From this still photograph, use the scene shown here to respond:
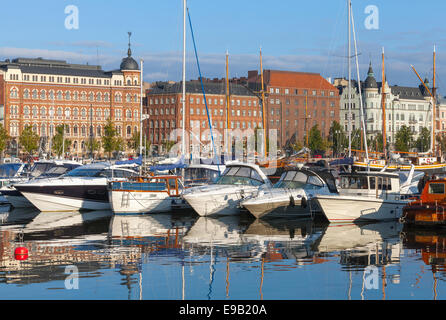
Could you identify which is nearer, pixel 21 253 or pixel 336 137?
pixel 21 253

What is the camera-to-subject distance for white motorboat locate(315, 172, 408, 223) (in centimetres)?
4025

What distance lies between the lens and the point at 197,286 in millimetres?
23219

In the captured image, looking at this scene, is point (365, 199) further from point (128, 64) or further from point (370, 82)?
point (370, 82)

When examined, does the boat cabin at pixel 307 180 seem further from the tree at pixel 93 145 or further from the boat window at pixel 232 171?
the tree at pixel 93 145

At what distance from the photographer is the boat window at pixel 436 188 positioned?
38.8 meters

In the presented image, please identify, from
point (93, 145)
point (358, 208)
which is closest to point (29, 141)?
point (93, 145)

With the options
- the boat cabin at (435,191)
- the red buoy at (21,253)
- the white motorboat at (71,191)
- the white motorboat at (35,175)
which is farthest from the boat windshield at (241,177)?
the red buoy at (21,253)

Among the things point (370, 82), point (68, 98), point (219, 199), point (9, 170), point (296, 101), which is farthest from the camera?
point (370, 82)

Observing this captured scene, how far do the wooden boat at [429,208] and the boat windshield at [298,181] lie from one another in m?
5.68

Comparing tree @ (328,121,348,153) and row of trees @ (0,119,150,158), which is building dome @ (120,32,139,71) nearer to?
row of trees @ (0,119,150,158)

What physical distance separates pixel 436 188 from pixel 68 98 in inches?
4786

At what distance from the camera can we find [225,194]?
44.8 m

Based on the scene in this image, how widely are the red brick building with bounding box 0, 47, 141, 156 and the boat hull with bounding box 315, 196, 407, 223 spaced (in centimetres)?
10561

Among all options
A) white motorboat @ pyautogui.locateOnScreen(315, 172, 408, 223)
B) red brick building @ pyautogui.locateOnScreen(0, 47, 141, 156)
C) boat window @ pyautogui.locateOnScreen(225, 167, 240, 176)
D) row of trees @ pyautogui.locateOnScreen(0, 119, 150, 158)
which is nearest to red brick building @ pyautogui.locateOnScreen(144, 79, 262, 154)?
red brick building @ pyautogui.locateOnScreen(0, 47, 141, 156)
